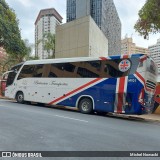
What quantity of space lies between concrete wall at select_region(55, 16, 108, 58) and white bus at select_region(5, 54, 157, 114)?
11978mm

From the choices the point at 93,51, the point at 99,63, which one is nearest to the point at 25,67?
the point at 99,63

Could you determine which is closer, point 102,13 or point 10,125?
point 10,125

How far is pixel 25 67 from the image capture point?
17.6 metres

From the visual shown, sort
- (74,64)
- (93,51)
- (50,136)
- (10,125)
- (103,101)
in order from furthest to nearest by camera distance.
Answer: (93,51), (74,64), (103,101), (10,125), (50,136)

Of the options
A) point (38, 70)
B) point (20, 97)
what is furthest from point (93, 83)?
point (20, 97)

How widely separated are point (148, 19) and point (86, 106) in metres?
6.04

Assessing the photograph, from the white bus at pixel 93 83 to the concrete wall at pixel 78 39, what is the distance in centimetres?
1198

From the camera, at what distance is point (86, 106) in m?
14.4

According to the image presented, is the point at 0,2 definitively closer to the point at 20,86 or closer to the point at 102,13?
the point at 20,86

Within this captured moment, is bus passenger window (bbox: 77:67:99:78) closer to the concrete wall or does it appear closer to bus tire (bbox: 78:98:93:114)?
bus tire (bbox: 78:98:93:114)

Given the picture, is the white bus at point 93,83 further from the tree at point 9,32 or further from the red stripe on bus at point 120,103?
the tree at point 9,32

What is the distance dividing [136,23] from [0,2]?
660 inches

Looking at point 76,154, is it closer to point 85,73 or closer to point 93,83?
point 93,83

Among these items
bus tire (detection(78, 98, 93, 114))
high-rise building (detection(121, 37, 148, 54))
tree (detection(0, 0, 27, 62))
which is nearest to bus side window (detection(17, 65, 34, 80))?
bus tire (detection(78, 98, 93, 114))
